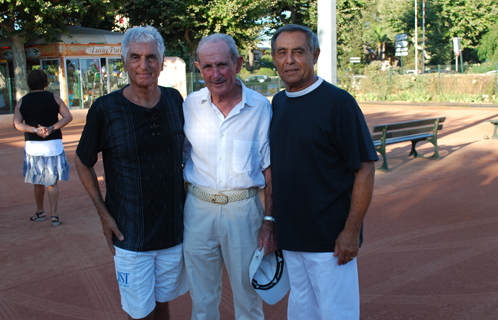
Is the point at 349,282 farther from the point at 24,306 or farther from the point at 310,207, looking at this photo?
the point at 24,306

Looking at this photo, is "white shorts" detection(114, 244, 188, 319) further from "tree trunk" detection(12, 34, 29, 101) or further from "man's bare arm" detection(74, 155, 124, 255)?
"tree trunk" detection(12, 34, 29, 101)

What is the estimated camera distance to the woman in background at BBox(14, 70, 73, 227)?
570 centimetres

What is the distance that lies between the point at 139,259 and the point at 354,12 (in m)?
37.2

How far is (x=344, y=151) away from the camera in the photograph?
2346 millimetres

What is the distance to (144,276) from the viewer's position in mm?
2639

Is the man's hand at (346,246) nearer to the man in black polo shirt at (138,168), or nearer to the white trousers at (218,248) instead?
the white trousers at (218,248)

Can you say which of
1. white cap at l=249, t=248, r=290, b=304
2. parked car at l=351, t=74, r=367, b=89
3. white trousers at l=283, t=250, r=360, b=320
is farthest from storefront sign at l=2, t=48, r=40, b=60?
white trousers at l=283, t=250, r=360, b=320

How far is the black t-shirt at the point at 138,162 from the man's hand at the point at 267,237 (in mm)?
505

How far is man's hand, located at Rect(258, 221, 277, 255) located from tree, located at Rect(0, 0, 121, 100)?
17822 millimetres

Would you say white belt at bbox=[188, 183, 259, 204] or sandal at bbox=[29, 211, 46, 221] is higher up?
white belt at bbox=[188, 183, 259, 204]

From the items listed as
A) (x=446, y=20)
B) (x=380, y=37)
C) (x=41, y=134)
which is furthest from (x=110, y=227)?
(x=380, y=37)

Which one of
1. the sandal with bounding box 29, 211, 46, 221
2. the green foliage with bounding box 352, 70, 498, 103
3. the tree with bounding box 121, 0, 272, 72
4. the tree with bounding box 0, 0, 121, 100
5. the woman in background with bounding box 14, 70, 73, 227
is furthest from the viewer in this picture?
the tree with bounding box 121, 0, 272, 72

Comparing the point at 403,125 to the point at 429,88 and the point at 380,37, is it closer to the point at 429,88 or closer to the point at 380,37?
the point at 429,88

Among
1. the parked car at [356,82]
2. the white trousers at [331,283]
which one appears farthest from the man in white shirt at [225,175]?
the parked car at [356,82]
